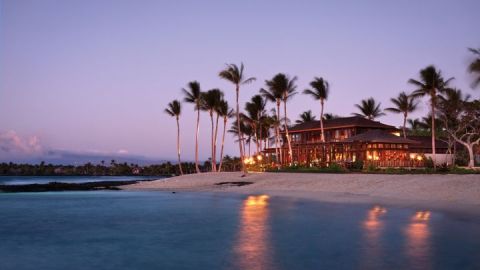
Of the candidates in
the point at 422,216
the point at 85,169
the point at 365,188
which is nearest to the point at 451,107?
the point at 365,188

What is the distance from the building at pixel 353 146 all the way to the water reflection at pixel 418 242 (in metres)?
29.4

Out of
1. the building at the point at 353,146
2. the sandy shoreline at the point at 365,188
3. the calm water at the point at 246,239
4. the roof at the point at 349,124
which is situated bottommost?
the calm water at the point at 246,239

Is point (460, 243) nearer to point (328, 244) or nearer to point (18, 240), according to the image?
point (328, 244)

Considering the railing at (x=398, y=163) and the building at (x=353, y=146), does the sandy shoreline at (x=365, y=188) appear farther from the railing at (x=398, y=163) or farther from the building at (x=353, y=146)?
the building at (x=353, y=146)

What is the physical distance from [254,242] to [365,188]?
20.3 m

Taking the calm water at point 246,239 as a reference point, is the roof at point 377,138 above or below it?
above

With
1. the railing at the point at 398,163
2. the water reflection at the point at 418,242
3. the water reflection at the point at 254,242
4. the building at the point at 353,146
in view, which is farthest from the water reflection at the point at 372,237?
the building at the point at 353,146

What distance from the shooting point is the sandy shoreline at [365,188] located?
24973 millimetres

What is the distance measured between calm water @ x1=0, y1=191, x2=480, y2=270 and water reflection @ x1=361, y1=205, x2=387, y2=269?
2 centimetres

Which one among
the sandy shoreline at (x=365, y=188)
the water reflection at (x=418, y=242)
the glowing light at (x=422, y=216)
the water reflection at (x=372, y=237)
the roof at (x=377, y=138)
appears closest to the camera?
the water reflection at (x=418, y=242)

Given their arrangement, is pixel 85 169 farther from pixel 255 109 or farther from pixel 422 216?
pixel 422 216

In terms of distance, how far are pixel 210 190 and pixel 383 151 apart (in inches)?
862

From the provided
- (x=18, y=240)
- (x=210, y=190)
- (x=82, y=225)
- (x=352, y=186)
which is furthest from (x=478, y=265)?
(x=210, y=190)

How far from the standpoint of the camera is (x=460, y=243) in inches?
499
